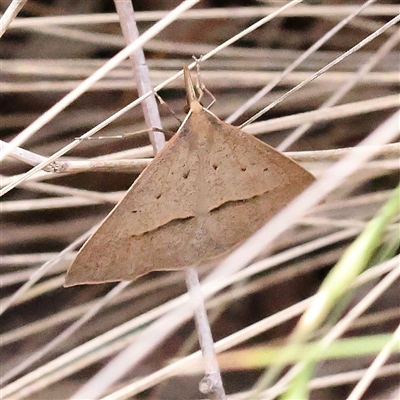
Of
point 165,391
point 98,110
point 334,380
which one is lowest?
point 334,380

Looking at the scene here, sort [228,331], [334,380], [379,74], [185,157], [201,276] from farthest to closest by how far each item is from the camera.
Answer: [228,331] → [201,276] → [379,74] → [334,380] → [185,157]

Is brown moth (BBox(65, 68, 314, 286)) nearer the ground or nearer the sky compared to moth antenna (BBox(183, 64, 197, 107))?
nearer the ground

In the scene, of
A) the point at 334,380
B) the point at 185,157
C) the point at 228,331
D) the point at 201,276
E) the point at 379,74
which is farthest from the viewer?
the point at 228,331

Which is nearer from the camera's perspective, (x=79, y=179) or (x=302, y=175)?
(x=302, y=175)

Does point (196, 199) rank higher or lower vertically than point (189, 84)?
lower

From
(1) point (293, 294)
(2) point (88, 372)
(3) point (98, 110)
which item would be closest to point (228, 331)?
(1) point (293, 294)

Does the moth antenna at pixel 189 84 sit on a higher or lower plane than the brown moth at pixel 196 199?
higher

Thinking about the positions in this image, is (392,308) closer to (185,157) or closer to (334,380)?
(334,380)

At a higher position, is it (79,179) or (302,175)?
(79,179)
